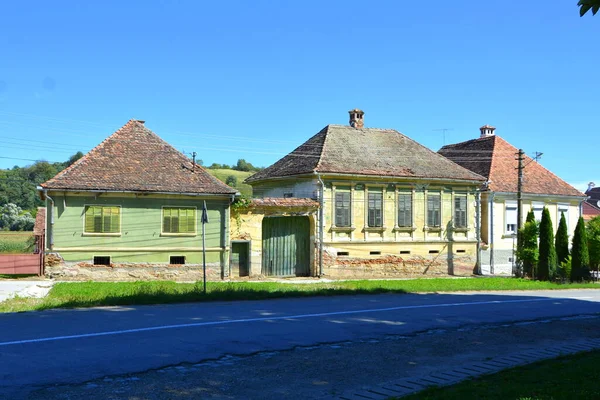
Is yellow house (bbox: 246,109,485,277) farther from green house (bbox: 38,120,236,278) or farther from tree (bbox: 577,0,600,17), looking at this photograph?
tree (bbox: 577,0,600,17)

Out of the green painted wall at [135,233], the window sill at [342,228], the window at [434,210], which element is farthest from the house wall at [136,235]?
the window at [434,210]

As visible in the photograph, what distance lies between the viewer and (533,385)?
23.6 ft

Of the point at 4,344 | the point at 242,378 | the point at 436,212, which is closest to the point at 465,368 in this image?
the point at 242,378

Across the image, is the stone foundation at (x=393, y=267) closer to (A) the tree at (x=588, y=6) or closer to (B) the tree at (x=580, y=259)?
(B) the tree at (x=580, y=259)

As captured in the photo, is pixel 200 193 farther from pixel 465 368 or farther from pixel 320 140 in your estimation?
pixel 465 368

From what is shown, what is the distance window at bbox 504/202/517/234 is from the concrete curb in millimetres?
27678

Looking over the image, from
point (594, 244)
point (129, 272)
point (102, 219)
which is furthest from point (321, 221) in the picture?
point (594, 244)

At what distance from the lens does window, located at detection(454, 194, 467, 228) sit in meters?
35.3

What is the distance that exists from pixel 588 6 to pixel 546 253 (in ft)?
96.3

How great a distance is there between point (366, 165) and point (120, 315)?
21.4 metres

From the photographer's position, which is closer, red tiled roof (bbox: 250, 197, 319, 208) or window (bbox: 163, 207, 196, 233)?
window (bbox: 163, 207, 196, 233)

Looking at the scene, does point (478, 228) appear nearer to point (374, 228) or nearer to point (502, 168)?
point (502, 168)

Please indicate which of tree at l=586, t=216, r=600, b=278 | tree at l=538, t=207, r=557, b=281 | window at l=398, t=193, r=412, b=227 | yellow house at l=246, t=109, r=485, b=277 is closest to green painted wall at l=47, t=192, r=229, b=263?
yellow house at l=246, t=109, r=485, b=277

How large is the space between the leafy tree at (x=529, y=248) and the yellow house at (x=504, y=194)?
2294 mm
